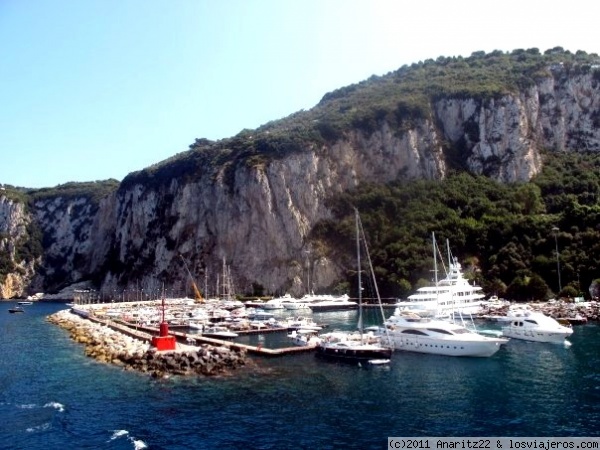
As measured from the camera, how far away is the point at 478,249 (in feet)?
316

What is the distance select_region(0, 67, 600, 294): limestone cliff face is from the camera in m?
116

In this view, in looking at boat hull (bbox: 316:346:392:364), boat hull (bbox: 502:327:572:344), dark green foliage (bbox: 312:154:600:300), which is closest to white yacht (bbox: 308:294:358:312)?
dark green foliage (bbox: 312:154:600:300)

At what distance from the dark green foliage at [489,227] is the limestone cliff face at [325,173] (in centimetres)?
435

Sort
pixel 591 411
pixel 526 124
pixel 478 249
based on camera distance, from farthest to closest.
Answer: pixel 526 124, pixel 478 249, pixel 591 411

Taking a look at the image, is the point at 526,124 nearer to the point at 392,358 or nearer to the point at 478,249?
the point at 478,249

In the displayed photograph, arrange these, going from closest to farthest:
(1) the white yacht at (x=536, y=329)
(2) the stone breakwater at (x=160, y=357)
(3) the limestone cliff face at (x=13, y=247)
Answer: (2) the stone breakwater at (x=160, y=357) < (1) the white yacht at (x=536, y=329) < (3) the limestone cliff face at (x=13, y=247)

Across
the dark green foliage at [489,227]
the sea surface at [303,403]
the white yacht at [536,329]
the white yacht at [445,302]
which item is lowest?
the sea surface at [303,403]

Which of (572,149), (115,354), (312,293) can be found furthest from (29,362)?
(572,149)

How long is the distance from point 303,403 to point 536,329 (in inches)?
1166

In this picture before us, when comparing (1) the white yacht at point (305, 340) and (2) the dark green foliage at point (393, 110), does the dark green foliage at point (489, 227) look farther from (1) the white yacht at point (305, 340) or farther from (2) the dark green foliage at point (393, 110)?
(1) the white yacht at point (305, 340)

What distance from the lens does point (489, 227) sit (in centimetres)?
9812

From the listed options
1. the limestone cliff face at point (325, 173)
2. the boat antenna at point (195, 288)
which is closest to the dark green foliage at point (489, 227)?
the limestone cliff face at point (325, 173)

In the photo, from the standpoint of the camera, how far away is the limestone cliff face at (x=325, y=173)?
382 feet

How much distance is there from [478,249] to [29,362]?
75371 millimetres
